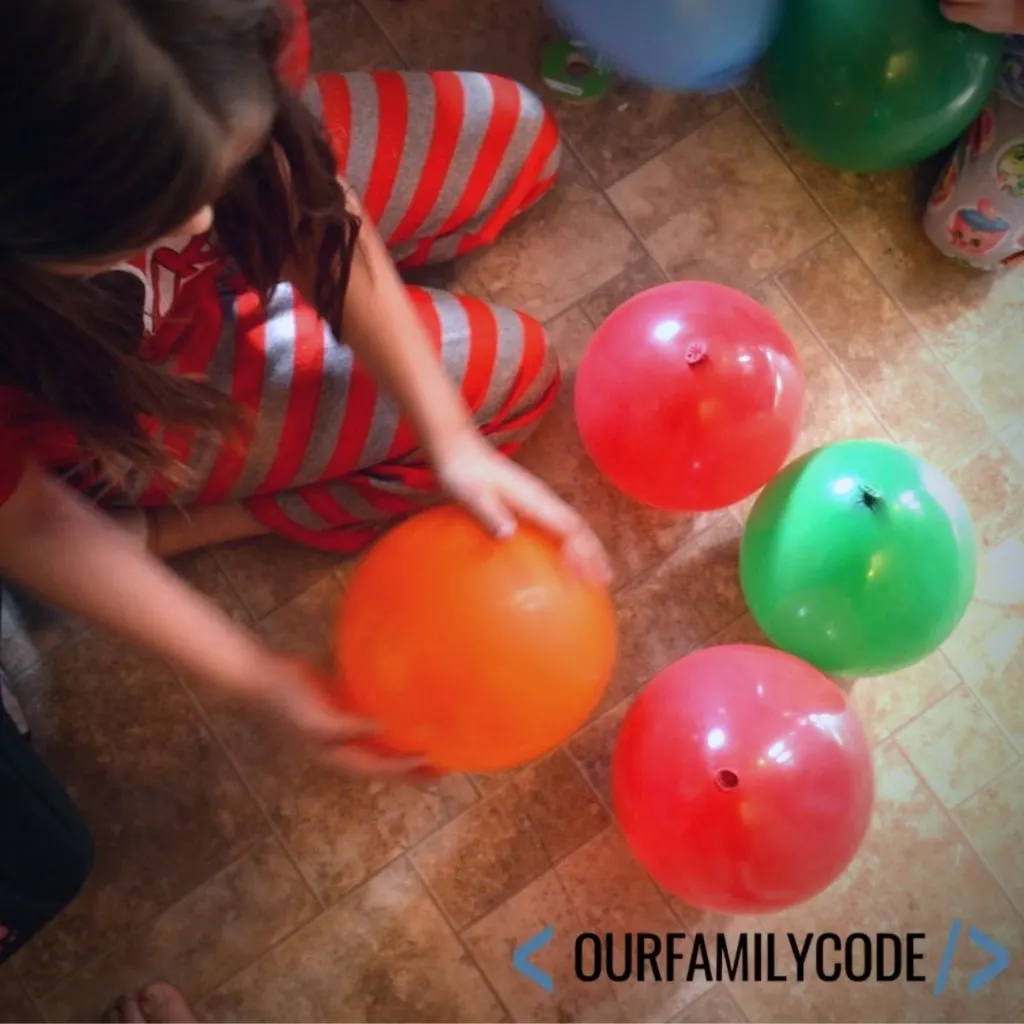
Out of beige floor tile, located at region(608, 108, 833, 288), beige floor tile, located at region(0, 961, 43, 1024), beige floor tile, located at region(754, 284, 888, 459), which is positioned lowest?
beige floor tile, located at region(0, 961, 43, 1024)

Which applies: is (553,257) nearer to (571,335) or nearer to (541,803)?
(571,335)

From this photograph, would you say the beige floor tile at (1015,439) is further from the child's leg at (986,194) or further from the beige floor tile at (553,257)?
the beige floor tile at (553,257)

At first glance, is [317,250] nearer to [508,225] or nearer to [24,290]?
[24,290]

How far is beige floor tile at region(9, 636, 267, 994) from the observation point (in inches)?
41.5

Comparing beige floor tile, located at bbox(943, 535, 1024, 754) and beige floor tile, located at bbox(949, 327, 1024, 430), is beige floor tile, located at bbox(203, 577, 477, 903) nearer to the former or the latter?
beige floor tile, located at bbox(943, 535, 1024, 754)

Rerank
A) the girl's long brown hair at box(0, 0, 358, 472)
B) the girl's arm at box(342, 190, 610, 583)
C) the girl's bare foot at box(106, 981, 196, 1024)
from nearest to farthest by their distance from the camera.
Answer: the girl's long brown hair at box(0, 0, 358, 472) → the girl's arm at box(342, 190, 610, 583) → the girl's bare foot at box(106, 981, 196, 1024)

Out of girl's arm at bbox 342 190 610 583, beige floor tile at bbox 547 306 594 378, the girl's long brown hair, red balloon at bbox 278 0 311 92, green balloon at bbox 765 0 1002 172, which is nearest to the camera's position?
the girl's long brown hair

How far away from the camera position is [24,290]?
1.78ft

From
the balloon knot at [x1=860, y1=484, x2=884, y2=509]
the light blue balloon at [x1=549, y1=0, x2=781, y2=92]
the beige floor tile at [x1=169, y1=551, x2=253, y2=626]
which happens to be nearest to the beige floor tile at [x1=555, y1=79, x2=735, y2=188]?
the light blue balloon at [x1=549, y1=0, x2=781, y2=92]

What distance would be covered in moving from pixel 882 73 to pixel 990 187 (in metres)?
0.17

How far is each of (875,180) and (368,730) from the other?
0.79 meters

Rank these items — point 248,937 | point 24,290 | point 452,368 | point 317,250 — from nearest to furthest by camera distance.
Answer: point 24,290, point 317,250, point 452,368, point 248,937

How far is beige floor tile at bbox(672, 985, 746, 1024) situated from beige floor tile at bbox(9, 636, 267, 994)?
448mm

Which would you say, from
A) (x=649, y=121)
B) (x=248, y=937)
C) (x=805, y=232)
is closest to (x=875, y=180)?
(x=805, y=232)
